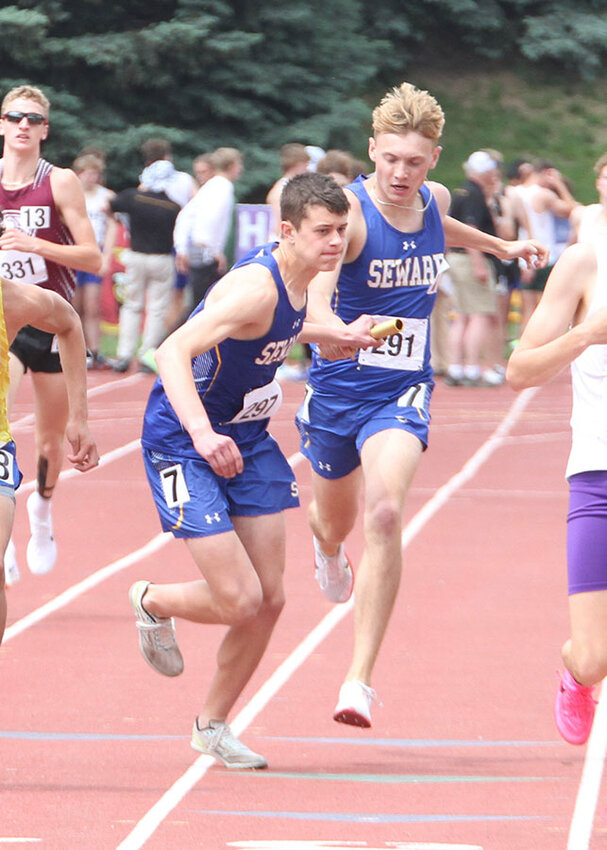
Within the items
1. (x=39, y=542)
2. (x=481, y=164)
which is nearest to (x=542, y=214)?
(x=481, y=164)

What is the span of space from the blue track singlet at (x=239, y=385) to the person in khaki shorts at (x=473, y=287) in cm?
893

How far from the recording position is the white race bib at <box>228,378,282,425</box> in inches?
207

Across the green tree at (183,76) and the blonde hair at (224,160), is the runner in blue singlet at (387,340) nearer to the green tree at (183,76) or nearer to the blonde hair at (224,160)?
the blonde hair at (224,160)

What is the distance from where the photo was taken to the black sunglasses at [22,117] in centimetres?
726

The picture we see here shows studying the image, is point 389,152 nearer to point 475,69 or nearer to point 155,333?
point 155,333

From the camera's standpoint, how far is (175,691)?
637cm

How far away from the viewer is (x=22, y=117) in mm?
7266

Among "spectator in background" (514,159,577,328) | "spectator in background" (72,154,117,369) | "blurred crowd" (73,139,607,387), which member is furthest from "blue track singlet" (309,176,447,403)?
"spectator in background" (72,154,117,369)

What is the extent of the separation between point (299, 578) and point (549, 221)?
344 inches

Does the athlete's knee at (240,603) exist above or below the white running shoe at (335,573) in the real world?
above

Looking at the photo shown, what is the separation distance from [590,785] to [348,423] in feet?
5.78

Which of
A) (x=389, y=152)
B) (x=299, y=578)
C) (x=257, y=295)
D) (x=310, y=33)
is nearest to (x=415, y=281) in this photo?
(x=389, y=152)

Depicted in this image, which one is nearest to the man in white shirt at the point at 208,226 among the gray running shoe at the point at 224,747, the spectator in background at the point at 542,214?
the spectator in background at the point at 542,214

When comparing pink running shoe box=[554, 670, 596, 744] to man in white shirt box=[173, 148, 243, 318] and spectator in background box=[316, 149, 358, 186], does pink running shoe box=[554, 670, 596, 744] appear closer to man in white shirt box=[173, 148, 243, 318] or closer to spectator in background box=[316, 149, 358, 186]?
spectator in background box=[316, 149, 358, 186]
